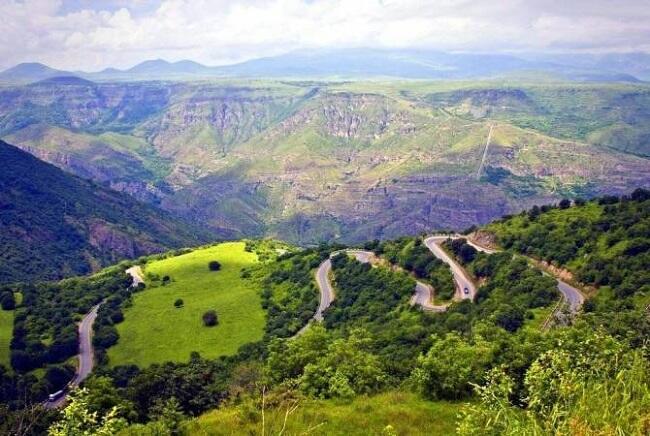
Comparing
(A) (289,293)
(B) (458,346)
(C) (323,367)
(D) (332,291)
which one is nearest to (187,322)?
(A) (289,293)

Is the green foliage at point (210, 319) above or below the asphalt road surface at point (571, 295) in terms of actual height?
below

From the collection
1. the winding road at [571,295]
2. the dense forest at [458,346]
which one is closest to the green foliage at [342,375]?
the dense forest at [458,346]

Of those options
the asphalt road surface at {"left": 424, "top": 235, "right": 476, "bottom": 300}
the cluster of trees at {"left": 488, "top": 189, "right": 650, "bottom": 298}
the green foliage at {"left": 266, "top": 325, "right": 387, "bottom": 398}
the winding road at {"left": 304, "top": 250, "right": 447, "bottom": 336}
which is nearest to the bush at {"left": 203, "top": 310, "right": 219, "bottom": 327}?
the winding road at {"left": 304, "top": 250, "right": 447, "bottom": 336}

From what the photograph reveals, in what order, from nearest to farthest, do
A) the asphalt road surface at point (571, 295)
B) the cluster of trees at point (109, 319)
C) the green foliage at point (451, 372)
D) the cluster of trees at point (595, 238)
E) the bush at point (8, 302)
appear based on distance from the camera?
the green foliage at point (451, 372)
the asphalt road surface at point (571, 295)
the cluster of trees at point (595, 238)
the cluster of trees at point (109, 319)
the bush at point (8, 302)

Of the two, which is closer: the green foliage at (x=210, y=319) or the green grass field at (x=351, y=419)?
the green grass field at (x=351, y=419)

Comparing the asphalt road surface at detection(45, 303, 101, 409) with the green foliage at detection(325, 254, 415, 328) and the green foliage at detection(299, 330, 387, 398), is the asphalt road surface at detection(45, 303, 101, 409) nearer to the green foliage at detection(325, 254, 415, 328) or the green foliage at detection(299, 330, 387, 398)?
the green foliage at detection(325, 254, 415, 328)

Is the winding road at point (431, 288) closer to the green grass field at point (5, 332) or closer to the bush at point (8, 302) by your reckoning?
the green grass field at point (5, 332)

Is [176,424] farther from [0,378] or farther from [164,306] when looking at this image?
[164,306]

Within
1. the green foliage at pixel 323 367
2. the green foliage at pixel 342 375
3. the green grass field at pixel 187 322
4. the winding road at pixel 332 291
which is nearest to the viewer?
the green foliage at pixel 342 375
